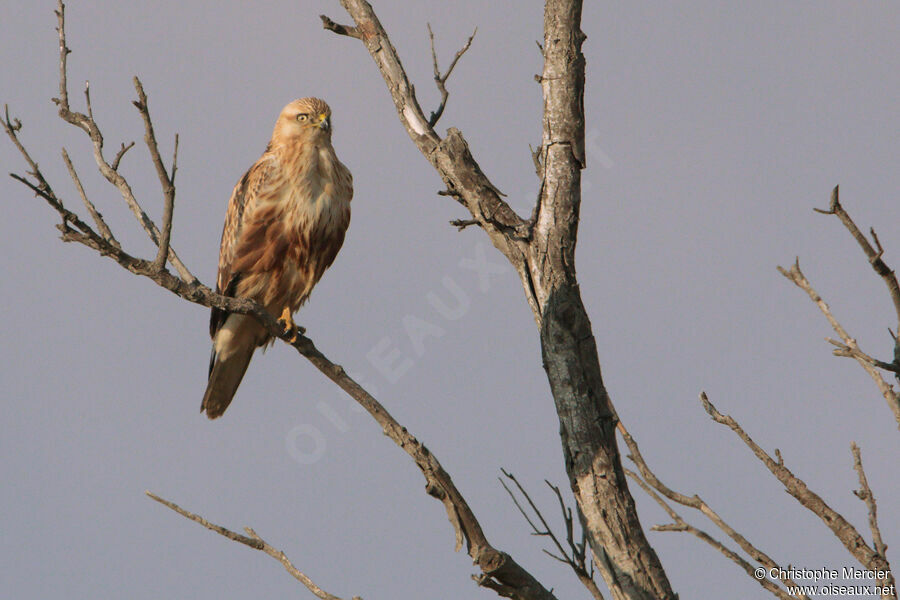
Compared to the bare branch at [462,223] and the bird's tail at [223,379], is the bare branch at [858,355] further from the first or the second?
the bird's tail at [223,379]

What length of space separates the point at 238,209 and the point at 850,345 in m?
5.10

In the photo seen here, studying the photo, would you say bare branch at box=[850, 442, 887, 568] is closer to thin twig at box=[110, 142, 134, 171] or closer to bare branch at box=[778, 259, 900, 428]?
bare branch at box=[778, 259, 900, 428]

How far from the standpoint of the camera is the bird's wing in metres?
7.11

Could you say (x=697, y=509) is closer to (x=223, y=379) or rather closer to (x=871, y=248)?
(x=871, y=248)

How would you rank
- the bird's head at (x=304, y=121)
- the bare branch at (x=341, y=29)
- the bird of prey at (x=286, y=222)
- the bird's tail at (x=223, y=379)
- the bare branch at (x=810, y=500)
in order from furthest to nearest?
1. the bird's tail at (x=223, y=379)
2. the bird's head at (x=304, y=121)
3. the bird of prey at (x=286, y=222)
4. the bare branch at (x=341, y=29)
5. the bare branch at (x=810, y=500)

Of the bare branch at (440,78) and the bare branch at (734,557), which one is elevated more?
the bare branch at (440,78)

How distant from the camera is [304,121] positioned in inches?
296

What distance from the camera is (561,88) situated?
4461mm

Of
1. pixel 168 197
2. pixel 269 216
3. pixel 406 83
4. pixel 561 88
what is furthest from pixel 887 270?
pixel 269 216

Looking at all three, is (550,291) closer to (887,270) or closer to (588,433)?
(588,433)

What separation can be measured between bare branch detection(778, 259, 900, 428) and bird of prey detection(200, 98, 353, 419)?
402 cm

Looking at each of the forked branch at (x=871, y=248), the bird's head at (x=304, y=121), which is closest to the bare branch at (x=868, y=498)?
the forked branch at (x=871, y=248)

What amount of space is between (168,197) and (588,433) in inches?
78.9

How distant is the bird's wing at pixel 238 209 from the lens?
711 centimetres
